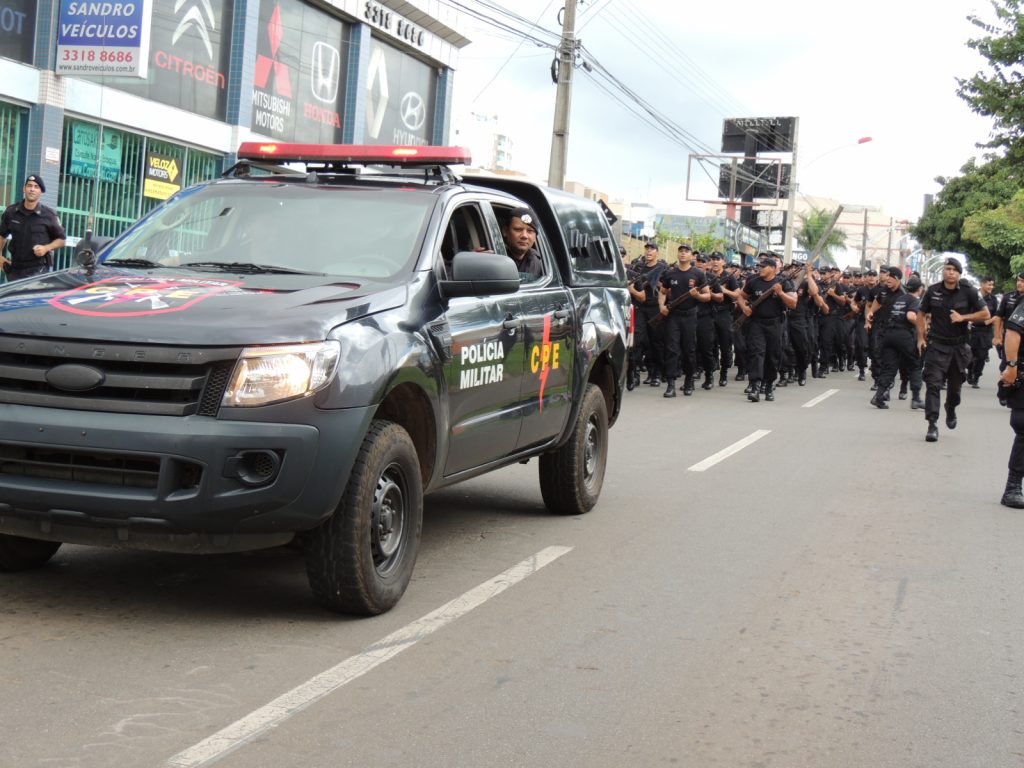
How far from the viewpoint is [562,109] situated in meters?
24.1

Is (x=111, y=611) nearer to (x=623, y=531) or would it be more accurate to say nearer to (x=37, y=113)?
(x=623, y=531)

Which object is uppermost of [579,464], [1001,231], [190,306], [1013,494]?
[1001,231]

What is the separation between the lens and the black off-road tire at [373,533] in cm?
506

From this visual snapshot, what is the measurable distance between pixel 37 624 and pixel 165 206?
7.81ft

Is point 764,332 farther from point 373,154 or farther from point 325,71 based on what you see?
point 373,154

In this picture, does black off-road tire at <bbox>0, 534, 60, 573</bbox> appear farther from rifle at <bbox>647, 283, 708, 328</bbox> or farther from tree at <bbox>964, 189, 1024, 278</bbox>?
tree at <bbox>964, 189, 1024, 278</bbox>

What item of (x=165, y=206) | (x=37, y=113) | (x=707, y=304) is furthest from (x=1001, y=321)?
(x=37, y=113)

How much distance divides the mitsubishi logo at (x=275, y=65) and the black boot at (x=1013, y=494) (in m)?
16.8

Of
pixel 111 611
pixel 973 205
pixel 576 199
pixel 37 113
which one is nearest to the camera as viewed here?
pixel 111 611

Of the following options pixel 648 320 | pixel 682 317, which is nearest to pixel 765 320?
pixel 682 317

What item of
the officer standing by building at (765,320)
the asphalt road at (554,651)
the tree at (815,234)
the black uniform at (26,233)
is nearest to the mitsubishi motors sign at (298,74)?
the officer standing by building at (765,320)

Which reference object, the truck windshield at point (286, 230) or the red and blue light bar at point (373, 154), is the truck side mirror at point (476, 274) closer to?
the truck windshield at point (286, 230)

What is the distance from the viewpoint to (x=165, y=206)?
655 cm

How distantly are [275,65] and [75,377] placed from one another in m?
20.1
